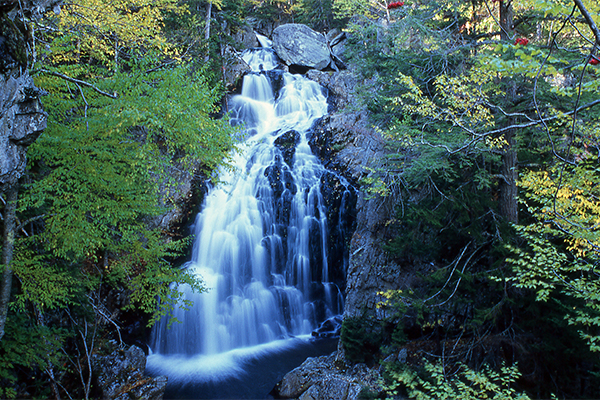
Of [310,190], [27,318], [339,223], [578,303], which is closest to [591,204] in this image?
[578,303]

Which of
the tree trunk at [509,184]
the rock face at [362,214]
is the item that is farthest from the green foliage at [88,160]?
the tree trunk at [509,184]

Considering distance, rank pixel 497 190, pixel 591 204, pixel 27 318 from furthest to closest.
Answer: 1. pixel 497 190
2. pixel 27 318
3. pixel 591 204

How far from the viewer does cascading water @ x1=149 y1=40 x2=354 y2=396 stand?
10.1m

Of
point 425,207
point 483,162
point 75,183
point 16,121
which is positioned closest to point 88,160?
point 75,183

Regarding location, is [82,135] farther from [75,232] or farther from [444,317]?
[444,317]

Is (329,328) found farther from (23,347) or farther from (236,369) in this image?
(23,347)

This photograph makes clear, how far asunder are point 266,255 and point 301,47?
13.4m

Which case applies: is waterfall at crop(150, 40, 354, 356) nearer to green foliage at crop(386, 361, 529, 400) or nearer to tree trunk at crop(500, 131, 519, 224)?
green foliage at crop(386, 361, 529, 400)

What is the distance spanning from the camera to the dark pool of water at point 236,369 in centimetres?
769

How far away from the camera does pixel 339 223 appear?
11938 mm

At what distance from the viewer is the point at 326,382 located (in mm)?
7344

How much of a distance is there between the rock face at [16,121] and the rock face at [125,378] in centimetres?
492

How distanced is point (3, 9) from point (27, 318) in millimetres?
5120

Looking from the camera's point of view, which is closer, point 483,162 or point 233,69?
point 483,162
